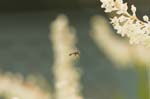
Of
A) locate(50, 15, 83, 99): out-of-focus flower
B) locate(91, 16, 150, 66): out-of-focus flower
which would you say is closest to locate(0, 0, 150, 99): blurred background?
locate(91, 16, 150, 66): out-of-focus flower

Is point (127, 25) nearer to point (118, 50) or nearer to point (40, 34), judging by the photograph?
point (118, 50)

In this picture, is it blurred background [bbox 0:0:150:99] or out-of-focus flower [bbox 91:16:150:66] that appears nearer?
out-of-focus flower [bbox 91:16:150:66]

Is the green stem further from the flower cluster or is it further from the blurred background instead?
the blurred background

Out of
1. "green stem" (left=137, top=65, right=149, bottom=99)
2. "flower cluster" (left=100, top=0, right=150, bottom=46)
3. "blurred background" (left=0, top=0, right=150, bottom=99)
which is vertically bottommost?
"green stem" (left=137, top=65, right=149, bottom=99)

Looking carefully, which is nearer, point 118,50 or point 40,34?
point 118,50

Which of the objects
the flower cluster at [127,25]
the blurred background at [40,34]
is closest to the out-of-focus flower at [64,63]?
the flower cluster at [127,25]

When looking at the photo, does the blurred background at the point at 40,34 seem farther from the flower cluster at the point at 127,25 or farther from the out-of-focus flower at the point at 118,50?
the flower cluster at the point at 127,25

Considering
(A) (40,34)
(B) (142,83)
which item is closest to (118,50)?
(B) (142,83)
